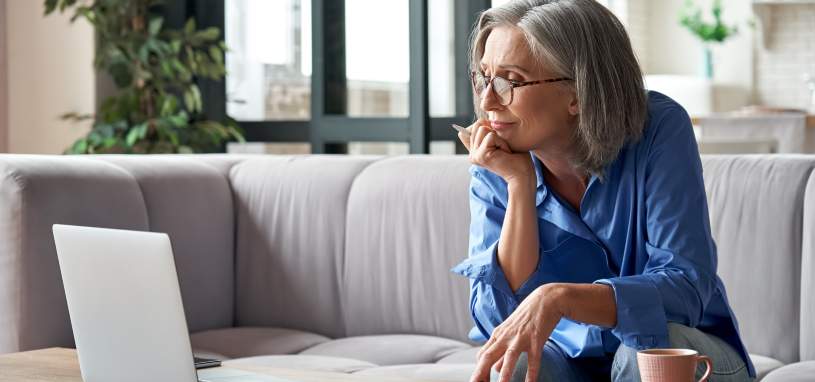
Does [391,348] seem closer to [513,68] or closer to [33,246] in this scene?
[33,246]

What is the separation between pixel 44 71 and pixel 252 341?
2074 mm

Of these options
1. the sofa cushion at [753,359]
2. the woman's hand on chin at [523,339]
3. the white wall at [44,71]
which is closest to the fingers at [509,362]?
the woman's hand on chin at [523,339]

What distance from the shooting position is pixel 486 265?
5.76ft

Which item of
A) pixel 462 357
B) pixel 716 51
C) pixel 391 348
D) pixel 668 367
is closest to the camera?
pixel 668 367

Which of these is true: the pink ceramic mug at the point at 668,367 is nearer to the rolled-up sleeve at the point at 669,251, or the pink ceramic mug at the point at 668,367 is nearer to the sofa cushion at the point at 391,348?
the rolled-up sleeve at the point at 669,251

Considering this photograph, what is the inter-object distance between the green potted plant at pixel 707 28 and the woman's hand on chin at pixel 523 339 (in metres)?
6.82

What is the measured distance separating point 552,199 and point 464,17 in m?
2.54

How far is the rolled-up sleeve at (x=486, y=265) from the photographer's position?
1.76 metres

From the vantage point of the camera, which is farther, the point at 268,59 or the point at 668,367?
the point at 268,59

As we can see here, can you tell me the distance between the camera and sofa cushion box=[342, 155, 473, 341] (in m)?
2.86

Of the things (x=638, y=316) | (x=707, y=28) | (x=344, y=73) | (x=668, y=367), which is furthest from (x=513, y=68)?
(x=707, y=28)

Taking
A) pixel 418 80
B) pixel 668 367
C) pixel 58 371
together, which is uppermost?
pixel 418 80

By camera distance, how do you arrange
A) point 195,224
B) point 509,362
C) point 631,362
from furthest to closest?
1. point 195,224
2. point 631,362
3. point 509,362

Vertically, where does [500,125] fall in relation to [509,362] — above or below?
above
